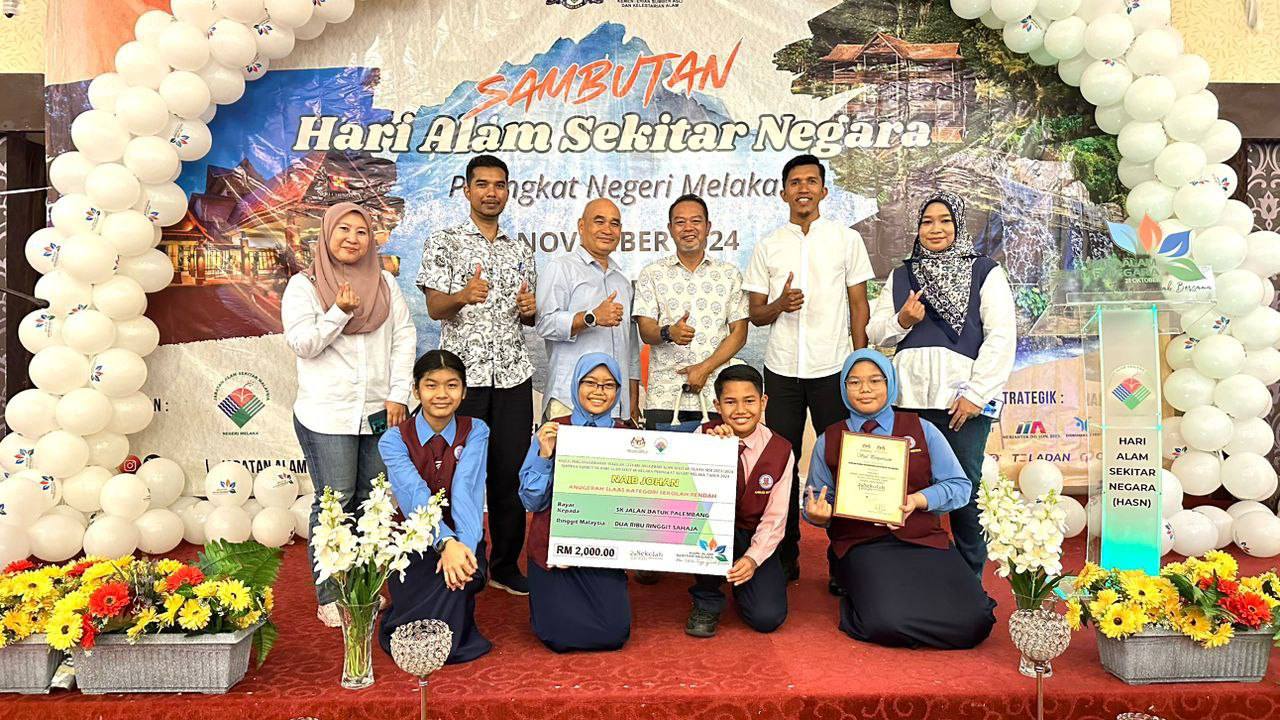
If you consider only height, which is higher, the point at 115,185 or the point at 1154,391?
the point at 115,185

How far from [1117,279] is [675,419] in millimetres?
1767

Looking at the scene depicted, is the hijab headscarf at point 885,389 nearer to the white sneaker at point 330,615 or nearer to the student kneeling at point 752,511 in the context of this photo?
the student kneeling at point 752,511

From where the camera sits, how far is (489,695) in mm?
2734

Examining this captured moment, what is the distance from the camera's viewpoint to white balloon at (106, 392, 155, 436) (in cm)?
460

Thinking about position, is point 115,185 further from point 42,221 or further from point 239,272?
point 42,221

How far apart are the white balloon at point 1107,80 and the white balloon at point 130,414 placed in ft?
17.2

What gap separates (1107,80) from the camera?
4.67 metres

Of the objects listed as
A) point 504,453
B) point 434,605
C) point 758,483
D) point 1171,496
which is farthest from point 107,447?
point 1171,496

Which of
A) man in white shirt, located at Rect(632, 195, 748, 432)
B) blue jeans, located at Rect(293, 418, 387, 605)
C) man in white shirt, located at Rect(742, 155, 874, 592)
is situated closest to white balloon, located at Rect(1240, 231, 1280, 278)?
man in white shirt, located at Rect(742, 155, 874, 592)

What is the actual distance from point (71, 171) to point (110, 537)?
182 centimetres

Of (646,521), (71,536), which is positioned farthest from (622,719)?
(71,536)

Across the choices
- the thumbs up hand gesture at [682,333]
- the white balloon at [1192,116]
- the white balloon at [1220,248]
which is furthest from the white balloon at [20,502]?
the white balloon at [1192,116]

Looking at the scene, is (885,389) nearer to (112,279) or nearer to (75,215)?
(112,279)

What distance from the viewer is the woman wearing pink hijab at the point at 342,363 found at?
11.1 feet
